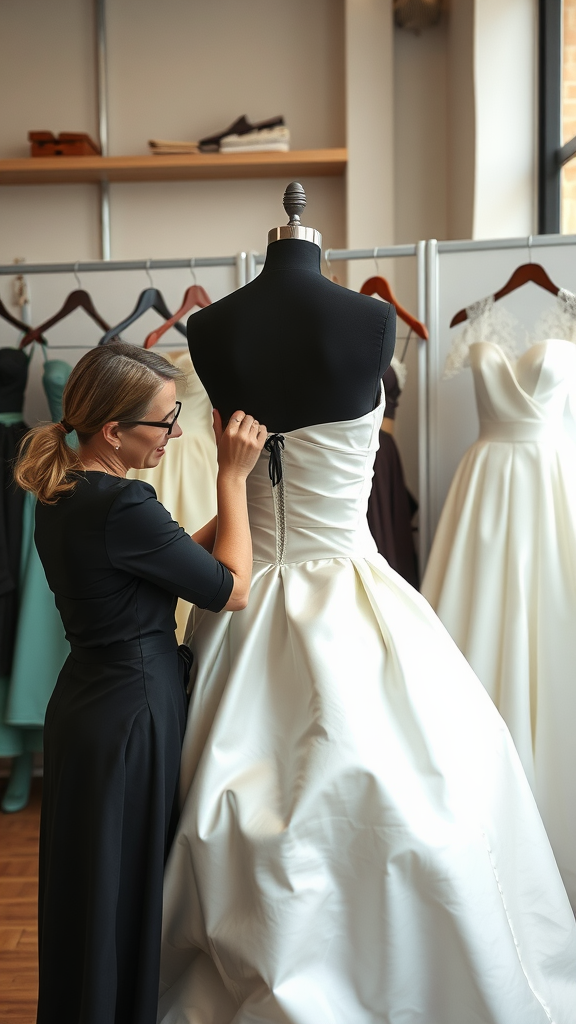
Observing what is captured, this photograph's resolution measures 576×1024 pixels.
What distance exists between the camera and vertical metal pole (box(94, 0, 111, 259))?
4.05 metres

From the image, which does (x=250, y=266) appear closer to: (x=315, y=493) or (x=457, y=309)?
(x=457, y=309)

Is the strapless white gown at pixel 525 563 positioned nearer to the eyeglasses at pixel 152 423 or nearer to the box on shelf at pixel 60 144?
the eyeglasses at pixel 152 423

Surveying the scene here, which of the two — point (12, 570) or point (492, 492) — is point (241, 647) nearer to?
point (492, 492)

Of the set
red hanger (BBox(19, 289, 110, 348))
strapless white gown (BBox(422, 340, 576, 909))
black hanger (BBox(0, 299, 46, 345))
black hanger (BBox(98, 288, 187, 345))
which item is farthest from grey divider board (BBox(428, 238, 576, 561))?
black hanger (BBox(0, 299, 46, 345))

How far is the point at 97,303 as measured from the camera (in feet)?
10.8

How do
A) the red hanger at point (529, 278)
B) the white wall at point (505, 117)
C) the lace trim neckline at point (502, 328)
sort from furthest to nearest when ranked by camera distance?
the white wall at point (505, 117), the red hanger at point (529, 278), the lace trim neckline at point (502, 328)

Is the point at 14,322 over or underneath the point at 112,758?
over

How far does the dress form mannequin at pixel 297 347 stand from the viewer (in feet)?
4.61

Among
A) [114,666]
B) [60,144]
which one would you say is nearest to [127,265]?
[60,144]

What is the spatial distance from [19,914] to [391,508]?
159cm

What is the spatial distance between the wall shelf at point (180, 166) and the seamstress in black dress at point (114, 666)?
2714 millimetres

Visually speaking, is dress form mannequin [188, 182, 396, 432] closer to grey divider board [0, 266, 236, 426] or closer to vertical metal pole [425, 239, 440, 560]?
vertical metal pole [425, 239, 440, 560]

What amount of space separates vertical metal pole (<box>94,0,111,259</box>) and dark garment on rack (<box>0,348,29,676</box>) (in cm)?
142

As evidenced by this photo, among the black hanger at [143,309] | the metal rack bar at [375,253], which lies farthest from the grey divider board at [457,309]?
the black hanger at [143,309]
